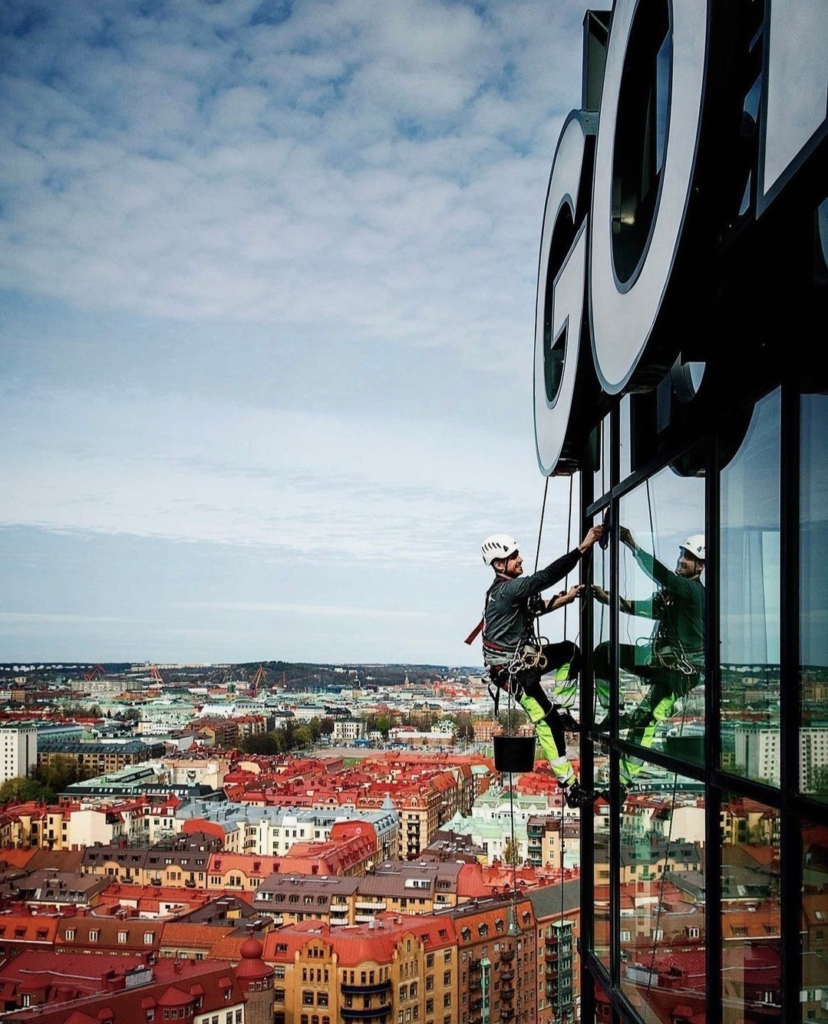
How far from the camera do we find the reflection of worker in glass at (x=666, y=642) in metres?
2.38

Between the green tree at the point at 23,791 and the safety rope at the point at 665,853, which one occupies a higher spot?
the safety rope at the point at 665,853

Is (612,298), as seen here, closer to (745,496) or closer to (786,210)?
(745,496)

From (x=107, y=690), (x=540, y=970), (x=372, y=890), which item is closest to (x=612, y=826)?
(x=540, y=970)

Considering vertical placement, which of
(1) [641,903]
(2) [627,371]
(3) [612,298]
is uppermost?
(3) [612,298]

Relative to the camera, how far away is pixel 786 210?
1.52 m

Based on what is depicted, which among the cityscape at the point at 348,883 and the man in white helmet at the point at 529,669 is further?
the man in white helmet at the point at 529,669

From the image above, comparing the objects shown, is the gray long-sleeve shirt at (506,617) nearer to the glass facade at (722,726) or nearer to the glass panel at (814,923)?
the glass facade at (722,726)

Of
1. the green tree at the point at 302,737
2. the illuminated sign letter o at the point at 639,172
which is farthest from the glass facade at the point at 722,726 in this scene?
the green tree at the point at 302,737

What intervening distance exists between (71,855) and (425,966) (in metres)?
20.1

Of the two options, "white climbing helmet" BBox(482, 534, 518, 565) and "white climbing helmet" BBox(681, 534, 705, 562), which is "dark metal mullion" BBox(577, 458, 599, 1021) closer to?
"white climbing helmet" BBox(482, 534, 518, 565)

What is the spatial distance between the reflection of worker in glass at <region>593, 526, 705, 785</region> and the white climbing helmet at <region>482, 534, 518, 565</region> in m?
0.86

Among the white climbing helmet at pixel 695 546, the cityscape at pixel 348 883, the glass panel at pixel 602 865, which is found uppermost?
the white climbing helmet at pixel 695 546

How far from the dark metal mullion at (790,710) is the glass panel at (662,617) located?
20.0 inches

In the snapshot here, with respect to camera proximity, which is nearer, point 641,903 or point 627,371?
point 627,371
